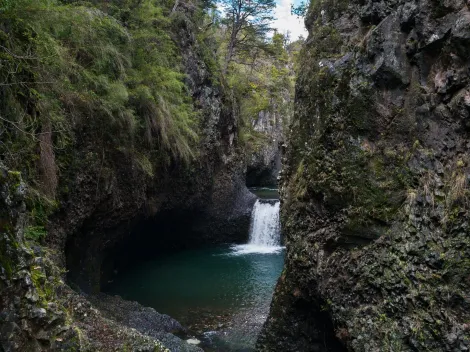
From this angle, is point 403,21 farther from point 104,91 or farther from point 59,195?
point 59,195

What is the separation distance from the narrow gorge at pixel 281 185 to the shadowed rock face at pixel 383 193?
26 millimetres

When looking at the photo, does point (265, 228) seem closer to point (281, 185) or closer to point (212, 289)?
point (212, 289)

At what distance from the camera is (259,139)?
101ft

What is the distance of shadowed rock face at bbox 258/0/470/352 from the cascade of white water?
35.8ft

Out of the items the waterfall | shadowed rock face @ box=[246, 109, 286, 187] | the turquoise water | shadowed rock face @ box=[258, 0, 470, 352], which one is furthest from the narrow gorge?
shadowed rock face @ box=[246, 109, 286, 187]

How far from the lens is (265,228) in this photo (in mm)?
19578

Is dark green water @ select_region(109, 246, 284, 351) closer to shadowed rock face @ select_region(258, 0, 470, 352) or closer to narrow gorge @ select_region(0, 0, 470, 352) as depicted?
narrow gorge @ select_region(0, 0, 470, 352)

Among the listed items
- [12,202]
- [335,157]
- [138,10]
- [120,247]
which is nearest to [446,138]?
[335,157]

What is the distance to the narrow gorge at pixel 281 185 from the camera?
497cm

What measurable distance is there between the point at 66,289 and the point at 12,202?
2481 millimetres

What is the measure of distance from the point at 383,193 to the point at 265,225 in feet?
44.4

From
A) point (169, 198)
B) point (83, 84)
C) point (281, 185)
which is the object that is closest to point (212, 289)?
point (169, 198)

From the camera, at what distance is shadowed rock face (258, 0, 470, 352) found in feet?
16.7

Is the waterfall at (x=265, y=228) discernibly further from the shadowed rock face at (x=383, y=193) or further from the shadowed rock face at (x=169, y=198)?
the shadowed rock face at (x=383, y=193)
